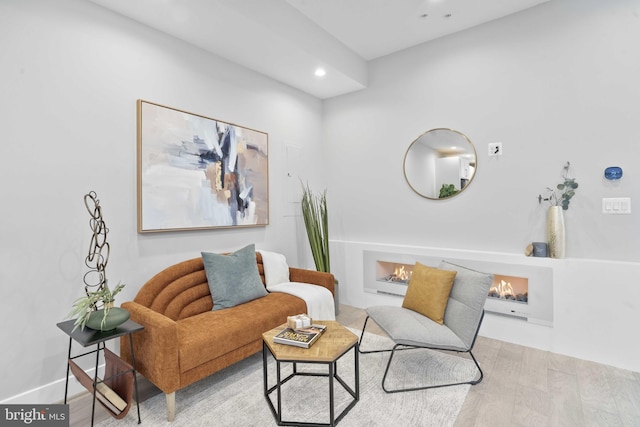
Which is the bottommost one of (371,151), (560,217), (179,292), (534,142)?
(179,292)

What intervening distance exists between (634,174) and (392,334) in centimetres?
237

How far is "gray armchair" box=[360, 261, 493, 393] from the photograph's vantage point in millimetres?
2203

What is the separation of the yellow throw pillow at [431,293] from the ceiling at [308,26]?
241cm

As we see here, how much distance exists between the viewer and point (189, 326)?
230 cm

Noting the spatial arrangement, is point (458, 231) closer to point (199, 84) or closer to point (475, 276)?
point (475, 276)

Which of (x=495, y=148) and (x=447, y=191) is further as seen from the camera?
(x=447, y=191)

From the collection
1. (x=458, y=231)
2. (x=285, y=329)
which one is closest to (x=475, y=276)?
(x=458, y=231)

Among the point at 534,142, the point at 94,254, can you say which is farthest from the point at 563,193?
the point at 94,254

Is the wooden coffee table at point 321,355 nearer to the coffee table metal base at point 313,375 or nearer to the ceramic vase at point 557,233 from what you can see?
the coffee table metal base at point 313,375

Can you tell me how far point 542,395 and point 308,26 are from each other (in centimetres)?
363

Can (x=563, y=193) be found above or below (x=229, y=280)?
above

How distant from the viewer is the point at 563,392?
7.14ft

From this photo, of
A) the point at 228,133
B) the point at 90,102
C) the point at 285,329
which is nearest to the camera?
the point at 285,329

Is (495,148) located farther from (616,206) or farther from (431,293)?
(431,293)
